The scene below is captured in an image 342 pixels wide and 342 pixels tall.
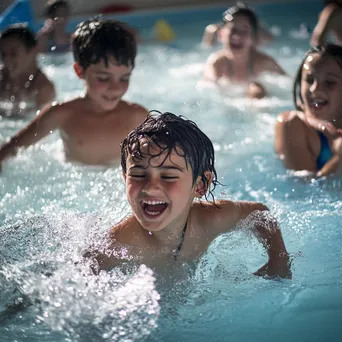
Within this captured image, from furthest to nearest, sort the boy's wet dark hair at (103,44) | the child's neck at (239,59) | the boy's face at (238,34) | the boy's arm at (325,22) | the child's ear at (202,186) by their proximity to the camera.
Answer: the boy's arm at (325,22), the child's neck at (239,59), the boy's face at (238,34), the boy's wet dark hair at (103,44), the child's ear at (202,186)

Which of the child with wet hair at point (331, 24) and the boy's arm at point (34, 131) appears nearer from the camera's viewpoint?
the boy's arm at point (34, 131)

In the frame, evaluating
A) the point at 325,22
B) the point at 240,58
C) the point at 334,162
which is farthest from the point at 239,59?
the point at 334,162

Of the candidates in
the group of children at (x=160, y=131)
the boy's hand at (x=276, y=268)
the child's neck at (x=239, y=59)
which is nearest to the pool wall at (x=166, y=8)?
the group of children at (x=160, y=131)

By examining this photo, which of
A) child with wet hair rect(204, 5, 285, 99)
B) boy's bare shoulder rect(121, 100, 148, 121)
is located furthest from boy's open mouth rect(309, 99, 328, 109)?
child with wet hair rect(204, 5, 285, 99)

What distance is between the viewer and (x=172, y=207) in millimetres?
2248

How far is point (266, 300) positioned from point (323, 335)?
253 millimetres

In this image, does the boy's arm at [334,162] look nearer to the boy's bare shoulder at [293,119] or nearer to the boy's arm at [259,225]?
the boy's bare shoulder at [293,119]

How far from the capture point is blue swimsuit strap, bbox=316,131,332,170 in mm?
3514

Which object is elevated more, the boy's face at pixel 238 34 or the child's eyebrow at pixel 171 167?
the boy's face at pixel 238 34

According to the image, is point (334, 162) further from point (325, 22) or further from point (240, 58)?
point (325, 22)

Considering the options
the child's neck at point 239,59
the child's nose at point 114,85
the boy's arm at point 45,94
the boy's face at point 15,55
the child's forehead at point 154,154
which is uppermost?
the child's neck at point 239,59

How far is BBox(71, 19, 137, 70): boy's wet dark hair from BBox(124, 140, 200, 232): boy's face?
108 centimetres

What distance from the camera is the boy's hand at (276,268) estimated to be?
8.14ft

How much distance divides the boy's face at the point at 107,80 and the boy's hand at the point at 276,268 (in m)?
1.25
